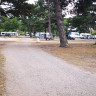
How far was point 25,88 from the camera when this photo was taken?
622 centimetres

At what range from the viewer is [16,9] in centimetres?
3127

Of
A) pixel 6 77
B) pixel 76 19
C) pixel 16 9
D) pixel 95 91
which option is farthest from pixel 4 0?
pixel 95 91

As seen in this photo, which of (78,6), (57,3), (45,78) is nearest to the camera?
(45,78)

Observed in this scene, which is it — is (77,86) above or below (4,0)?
below

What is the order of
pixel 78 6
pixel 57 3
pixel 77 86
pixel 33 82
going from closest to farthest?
1. pixel 77 86
2. pixel 33 82
3. pixel 57 3
4. pixel 78 6

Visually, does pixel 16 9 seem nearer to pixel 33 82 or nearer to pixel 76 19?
pixel 76 19

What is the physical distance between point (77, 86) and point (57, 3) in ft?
62.5

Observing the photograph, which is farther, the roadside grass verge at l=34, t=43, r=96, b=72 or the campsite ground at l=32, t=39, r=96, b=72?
the campsite ground at l=32, t=39, r=96, b=72

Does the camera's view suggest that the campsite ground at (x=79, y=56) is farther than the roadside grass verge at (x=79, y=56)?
Yes

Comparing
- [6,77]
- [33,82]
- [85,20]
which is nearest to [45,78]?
[33,82]

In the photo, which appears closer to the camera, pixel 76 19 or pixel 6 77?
pixel 6 77

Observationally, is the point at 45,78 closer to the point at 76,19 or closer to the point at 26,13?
the point at 26,13

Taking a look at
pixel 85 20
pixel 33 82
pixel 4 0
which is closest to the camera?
pixel 33 82

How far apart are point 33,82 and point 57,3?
61.0 ft
